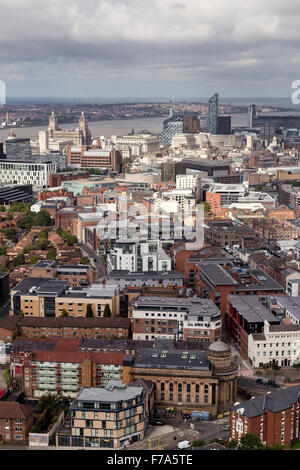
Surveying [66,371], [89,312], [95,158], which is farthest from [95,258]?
[95,158]

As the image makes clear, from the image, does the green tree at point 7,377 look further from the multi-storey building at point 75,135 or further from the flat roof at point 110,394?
the multi-storey building at point 75,135

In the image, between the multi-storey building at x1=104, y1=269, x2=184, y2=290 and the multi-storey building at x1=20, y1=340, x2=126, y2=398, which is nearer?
the multi-storey building at x1=20, y1=340, x2=126, y2=398

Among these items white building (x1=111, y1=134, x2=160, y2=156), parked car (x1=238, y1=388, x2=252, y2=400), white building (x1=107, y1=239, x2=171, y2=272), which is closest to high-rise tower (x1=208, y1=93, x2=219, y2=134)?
white building (x1=111, y1=134, x2=160, y2=156)

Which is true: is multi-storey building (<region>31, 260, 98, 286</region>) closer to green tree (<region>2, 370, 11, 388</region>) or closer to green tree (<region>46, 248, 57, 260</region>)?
green tree (<region>46, 248, 57, 260</region>)

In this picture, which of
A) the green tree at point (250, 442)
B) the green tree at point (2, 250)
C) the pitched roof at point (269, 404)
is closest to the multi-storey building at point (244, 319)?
the pitched roof at point (269, 404)
